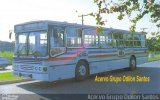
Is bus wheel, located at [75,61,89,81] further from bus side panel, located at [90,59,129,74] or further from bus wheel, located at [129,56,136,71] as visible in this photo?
bus wheel, located at [129,56,136,71]

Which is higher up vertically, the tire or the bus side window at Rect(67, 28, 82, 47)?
the bus side window at Rect(67, 28, 82, 47)

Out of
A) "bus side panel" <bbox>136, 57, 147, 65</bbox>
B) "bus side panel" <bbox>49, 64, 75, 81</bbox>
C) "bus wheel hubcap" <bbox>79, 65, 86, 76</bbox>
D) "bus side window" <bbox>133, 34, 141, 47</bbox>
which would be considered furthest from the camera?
"bus side panel" <bbox>136, 57, 147, 65</bbox>

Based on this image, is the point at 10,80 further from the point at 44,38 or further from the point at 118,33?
the point at 118,33

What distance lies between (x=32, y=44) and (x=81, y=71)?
2948mm

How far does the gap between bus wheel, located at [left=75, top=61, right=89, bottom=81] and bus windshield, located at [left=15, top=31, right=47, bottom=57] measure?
2407 millimetres

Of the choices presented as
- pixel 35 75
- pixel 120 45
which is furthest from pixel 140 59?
pixel 35 75

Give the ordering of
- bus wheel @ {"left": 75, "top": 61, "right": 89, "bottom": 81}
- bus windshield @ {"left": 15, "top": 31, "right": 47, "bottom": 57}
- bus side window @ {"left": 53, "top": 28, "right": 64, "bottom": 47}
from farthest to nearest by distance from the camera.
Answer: bus wheel @ {"left": 75, "top": 61, "right": 89, "bottom": 81} < bus side window @ {"left": 53, "top": 28, "right": 64, "bottom": 47} < bus windshield @ {"left": 15, "top": 31, "right": 47, "bottom": 57}

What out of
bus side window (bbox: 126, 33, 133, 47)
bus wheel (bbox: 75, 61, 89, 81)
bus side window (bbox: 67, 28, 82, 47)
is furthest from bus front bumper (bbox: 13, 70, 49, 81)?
bus side window (bbox: 126, 33, 133, 47)

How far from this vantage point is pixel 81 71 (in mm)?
15656

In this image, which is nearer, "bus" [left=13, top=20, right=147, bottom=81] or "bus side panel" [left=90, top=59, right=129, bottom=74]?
"bus" [left=13, top=20, right=147, bottom=81]

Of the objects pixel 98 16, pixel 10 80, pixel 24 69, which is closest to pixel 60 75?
pixel 24 69

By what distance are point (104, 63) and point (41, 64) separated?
17.6ft

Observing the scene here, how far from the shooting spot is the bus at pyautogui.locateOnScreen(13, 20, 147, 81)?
44.8 feet

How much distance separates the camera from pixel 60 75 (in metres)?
14.1
